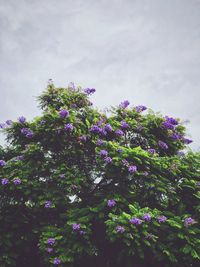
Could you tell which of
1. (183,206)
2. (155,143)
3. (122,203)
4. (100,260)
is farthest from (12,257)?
(155,143)

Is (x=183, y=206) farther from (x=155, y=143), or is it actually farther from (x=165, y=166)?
(x=155, y=143)

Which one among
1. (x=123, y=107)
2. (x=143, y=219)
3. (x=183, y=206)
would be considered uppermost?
(x=123, y=107)

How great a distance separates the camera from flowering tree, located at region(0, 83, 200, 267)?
9.20 metres

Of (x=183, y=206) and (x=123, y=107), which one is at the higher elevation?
(x=123, y=107)

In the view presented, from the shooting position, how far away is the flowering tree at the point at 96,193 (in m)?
9.20

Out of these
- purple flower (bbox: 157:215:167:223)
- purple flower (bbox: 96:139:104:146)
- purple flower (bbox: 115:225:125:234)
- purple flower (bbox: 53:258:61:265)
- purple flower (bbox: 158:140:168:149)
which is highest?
purple flower (bbox: 158:140:168:149)

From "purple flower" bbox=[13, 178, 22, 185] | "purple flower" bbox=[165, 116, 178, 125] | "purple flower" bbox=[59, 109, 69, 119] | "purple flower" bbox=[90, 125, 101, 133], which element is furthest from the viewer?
"purple flower" bbox=[165, 116, 178, 125]

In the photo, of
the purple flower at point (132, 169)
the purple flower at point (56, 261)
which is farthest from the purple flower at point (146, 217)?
the purple flower at point (56, 261)

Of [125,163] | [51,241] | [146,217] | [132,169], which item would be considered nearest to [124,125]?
[125,163]

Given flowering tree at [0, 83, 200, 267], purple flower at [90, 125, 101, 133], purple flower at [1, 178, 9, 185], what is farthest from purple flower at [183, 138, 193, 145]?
purple flower at [1, 178, 9, 185]

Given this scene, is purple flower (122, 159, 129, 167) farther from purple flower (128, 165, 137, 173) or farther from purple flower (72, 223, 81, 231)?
purple flower (72, 223, 81, 231)

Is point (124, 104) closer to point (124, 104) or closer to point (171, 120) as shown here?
point (124, 104)

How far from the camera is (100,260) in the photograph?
34.8ft

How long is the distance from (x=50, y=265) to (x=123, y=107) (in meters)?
6.12
